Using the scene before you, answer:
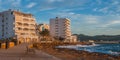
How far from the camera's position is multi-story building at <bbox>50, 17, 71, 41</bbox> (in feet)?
597

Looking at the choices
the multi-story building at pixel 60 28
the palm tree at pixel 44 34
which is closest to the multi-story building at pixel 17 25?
the palm tree at pixel 44 34

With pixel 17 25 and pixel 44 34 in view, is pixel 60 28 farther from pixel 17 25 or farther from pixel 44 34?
pixel 17 25

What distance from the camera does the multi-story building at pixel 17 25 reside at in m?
115

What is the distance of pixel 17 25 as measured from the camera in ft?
380

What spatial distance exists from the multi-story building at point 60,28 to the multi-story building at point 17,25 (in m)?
57.6

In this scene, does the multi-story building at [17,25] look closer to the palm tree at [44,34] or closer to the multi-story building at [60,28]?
the palm tree at [44,34]

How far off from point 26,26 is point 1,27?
35.7 feet

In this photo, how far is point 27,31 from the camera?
123 meters

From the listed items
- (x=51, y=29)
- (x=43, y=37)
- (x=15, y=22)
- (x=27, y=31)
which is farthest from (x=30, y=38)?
(x=51, y=29)

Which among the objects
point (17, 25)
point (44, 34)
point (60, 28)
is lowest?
point (44, 34)

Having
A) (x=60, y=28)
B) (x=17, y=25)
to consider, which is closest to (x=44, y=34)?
(x=17, y=25)

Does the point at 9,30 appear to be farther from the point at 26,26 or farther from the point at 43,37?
the point at 43,37

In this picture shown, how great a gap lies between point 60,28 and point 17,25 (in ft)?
233

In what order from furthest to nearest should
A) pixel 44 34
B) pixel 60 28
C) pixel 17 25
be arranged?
pixel 60 28
pixel 44 34
pixel 17 25
